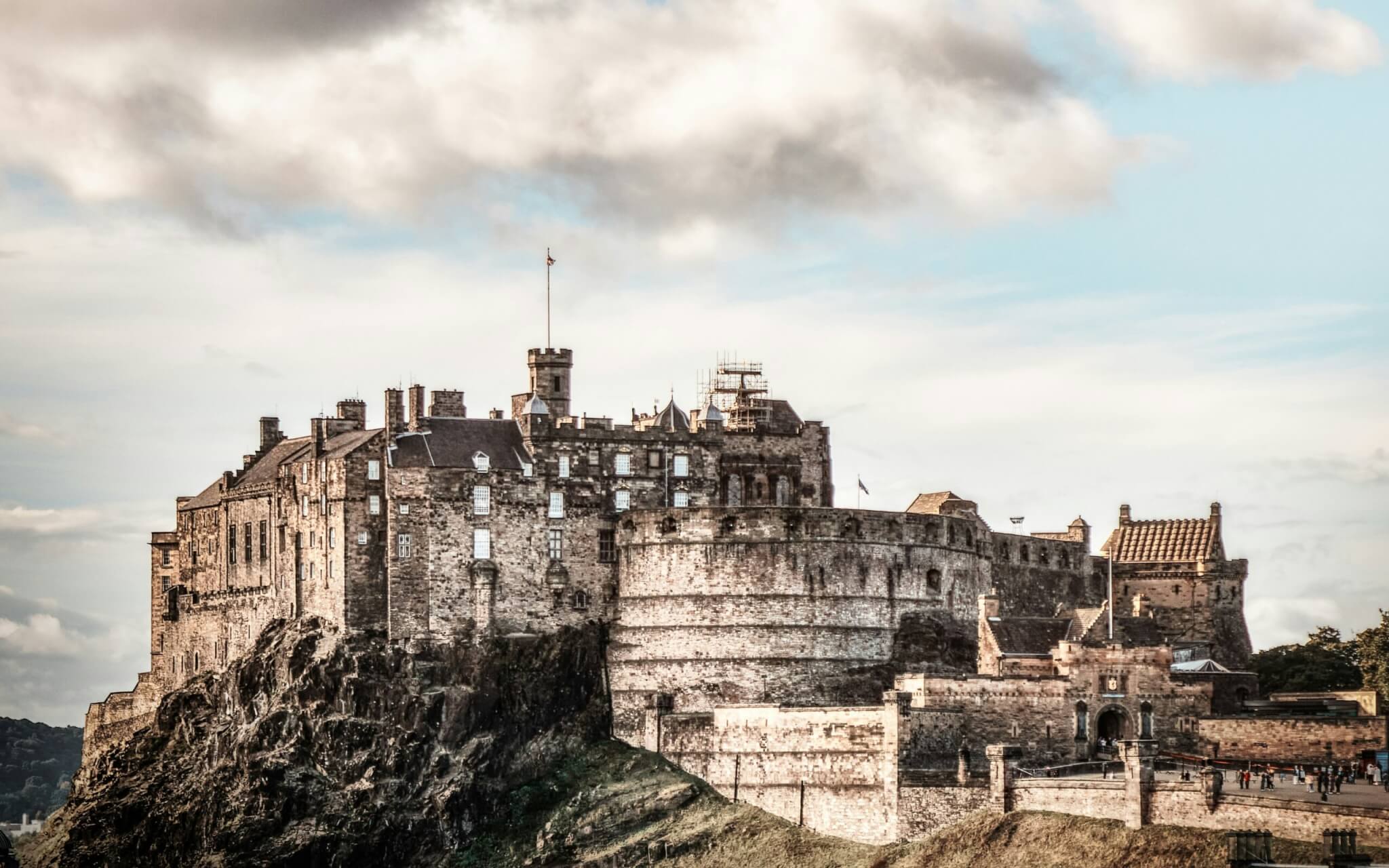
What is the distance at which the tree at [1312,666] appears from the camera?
12112 centimetres

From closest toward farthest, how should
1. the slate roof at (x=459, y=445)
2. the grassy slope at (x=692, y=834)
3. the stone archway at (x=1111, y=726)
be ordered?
1. the grassy slope at (x=692, y=834)
2. the stone archway at (x=1111, y=726)
3. the slate roof at (x=459, y=445)

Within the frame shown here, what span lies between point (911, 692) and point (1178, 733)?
11076 millimetres

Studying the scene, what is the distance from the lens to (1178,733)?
104188 mm

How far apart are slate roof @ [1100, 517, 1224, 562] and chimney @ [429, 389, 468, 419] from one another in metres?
35.2

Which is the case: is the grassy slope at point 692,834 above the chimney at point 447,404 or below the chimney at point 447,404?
below

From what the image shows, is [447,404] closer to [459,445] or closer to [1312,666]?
[459,445]

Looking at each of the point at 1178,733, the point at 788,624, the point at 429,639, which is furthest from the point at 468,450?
the point at 1178,733

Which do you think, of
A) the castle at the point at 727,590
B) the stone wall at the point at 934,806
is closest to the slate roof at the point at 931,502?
the castle at the point at 727,590

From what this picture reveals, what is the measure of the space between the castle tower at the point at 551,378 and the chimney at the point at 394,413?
20.9 ft

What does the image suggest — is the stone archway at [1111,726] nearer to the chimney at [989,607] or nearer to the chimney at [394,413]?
the chimney at [989,607]

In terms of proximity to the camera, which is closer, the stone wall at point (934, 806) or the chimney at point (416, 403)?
the stone wall at point (934, 806)

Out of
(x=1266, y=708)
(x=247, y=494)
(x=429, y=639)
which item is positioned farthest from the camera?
(x=247, y=494)

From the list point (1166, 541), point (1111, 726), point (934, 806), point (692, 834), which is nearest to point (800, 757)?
point (692, 834)

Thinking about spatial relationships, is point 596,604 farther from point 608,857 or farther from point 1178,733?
point 1178,733
